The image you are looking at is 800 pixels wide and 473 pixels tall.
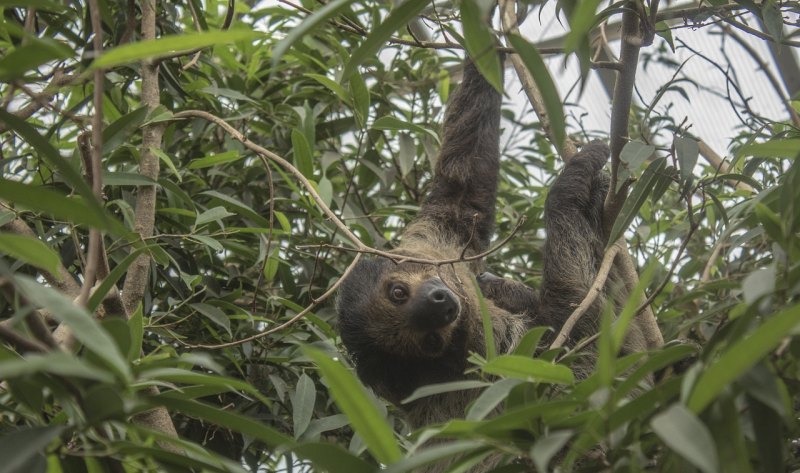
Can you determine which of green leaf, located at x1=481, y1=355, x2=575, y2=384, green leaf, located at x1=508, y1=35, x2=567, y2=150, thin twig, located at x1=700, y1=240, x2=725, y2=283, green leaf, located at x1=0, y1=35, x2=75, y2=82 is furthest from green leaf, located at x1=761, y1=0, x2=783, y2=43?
green leaf, located at x1=0, y1=35, x2=75, y2=82

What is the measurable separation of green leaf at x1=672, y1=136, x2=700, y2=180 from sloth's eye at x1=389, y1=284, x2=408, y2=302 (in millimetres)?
1718

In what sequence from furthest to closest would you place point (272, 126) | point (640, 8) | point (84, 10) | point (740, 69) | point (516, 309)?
1. point (740, 69)
2. point (272, 126)
3. point (516, 309)
4. point (84, 10)
5. point (640, 8)

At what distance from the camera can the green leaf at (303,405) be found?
2.59 metres

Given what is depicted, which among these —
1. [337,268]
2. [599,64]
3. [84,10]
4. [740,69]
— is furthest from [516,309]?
[740,69]

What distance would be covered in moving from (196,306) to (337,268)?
106 cm

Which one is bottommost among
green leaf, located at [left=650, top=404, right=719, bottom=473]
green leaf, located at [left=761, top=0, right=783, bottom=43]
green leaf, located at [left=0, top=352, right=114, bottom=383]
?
green leaf, located at [left=650, top=404, right=719, bottom=473]

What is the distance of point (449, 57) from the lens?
4.53 metres

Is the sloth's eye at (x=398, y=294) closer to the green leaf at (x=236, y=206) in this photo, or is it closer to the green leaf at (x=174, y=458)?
the green leaf at (x=236, y=206)

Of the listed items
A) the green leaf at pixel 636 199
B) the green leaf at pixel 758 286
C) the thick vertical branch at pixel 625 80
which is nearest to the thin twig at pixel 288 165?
the green leaf at pixel 636 199

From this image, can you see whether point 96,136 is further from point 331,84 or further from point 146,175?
point 331,84

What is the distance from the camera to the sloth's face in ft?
11.6

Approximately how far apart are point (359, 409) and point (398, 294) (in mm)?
2476

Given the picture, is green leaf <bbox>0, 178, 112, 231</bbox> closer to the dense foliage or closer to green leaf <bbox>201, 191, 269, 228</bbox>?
the dense foliage

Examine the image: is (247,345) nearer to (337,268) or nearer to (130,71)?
(337,268)
